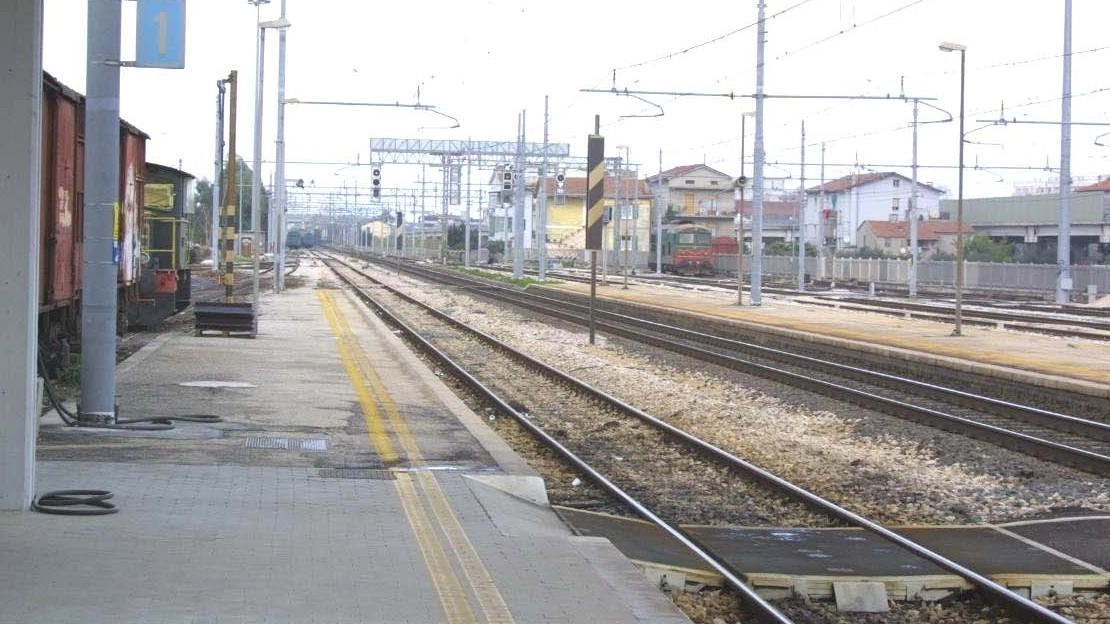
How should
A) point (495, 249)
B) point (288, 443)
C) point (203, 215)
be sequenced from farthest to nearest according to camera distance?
point (495, 249) < point (203, 215) < point (288, 443)

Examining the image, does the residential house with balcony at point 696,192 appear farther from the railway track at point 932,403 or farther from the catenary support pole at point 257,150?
the railway track at point 932,403

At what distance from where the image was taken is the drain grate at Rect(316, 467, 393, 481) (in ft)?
32.1

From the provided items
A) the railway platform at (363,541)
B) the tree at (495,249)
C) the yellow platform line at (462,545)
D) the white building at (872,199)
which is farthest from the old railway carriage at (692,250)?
the yellow platform line at (462,545)

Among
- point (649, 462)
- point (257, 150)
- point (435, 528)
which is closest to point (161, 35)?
point (435, 528)

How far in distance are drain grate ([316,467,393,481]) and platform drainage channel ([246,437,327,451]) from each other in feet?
3.82

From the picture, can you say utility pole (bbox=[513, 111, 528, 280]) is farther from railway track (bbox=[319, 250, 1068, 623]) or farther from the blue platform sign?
the blue platform sign

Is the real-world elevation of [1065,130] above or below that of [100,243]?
above

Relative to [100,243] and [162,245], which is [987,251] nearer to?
[162,245]

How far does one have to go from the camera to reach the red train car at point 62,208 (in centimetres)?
1436

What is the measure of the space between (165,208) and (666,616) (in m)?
21.7

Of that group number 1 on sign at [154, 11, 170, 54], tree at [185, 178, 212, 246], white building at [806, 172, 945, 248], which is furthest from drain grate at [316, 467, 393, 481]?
white building at [806, 172, 945, 248]

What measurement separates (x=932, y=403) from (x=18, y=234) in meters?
12.6

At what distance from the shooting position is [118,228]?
1195cm

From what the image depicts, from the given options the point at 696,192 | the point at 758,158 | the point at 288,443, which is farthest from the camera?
the point at 696,192
